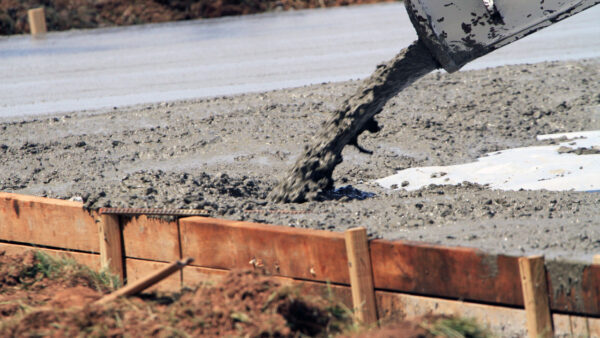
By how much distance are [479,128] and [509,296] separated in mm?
4198

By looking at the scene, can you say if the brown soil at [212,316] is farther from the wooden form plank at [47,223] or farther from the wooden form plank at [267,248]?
the wooden form plank at [47,223]

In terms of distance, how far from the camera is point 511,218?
14.3 feet

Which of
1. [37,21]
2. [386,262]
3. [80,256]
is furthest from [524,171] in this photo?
[37,21]

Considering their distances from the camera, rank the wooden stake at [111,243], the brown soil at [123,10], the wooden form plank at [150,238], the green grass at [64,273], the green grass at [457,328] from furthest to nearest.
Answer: the brown soil at [123,10]
the wooden stake at [111,243]
the wooden form plank at [150,238]
the green grass at [64,273]
the green grass at [457,328]

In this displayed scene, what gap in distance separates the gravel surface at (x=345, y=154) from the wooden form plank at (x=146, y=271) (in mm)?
355

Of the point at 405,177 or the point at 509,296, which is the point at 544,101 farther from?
the point at 509,296

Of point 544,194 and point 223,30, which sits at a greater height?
point 223,30

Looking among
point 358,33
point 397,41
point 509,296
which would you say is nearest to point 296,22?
point 358,33

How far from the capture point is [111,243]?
14.5ft

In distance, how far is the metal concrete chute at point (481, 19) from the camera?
15.3 feet

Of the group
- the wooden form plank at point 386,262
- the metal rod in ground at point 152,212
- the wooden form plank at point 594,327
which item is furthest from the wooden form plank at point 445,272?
the metal rod in ground at point 152,212

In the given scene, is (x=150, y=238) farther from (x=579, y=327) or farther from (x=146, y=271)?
(x=579, y=327)

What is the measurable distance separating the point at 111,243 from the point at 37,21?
15043mm

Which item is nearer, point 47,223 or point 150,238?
point 150,238
